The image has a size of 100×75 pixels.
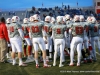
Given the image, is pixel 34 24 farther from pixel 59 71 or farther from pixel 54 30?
pixel 59 71

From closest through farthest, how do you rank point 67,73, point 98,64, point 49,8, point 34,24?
point 67,73
point 34,24
point 98,64
point 49,8

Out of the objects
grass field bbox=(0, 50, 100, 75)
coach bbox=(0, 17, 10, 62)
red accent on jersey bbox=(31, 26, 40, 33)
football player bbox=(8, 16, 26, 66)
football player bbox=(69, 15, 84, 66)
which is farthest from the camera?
coach bbox=(0, 17, 10, 62)

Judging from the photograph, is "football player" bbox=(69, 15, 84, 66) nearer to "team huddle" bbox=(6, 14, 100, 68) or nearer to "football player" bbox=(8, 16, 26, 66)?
"team huddle" bbox=(6, 14, 100, 68)

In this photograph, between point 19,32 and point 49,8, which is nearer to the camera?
point 19,32

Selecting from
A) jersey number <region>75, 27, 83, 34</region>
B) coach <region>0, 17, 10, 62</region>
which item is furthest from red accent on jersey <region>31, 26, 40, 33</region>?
coach <region>0, 17, 10, 62</region>

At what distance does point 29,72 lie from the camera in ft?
30.0

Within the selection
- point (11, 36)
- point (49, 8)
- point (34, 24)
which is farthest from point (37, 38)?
point (49, 8)

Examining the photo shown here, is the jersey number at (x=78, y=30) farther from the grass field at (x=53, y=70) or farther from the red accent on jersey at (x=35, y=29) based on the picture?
the red accent on jersey at (x=35, y=29)

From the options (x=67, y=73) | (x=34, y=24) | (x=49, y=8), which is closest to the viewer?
(x=67, y=73)

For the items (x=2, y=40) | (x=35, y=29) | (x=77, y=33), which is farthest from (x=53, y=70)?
(x=2, y=40)

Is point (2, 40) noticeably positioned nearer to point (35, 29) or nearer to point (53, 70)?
point (35, 29)

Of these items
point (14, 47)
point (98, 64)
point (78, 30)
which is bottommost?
point (98, 64)

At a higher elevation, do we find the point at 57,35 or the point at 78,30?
the point at 78,30

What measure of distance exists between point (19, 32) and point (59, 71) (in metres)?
2.47
